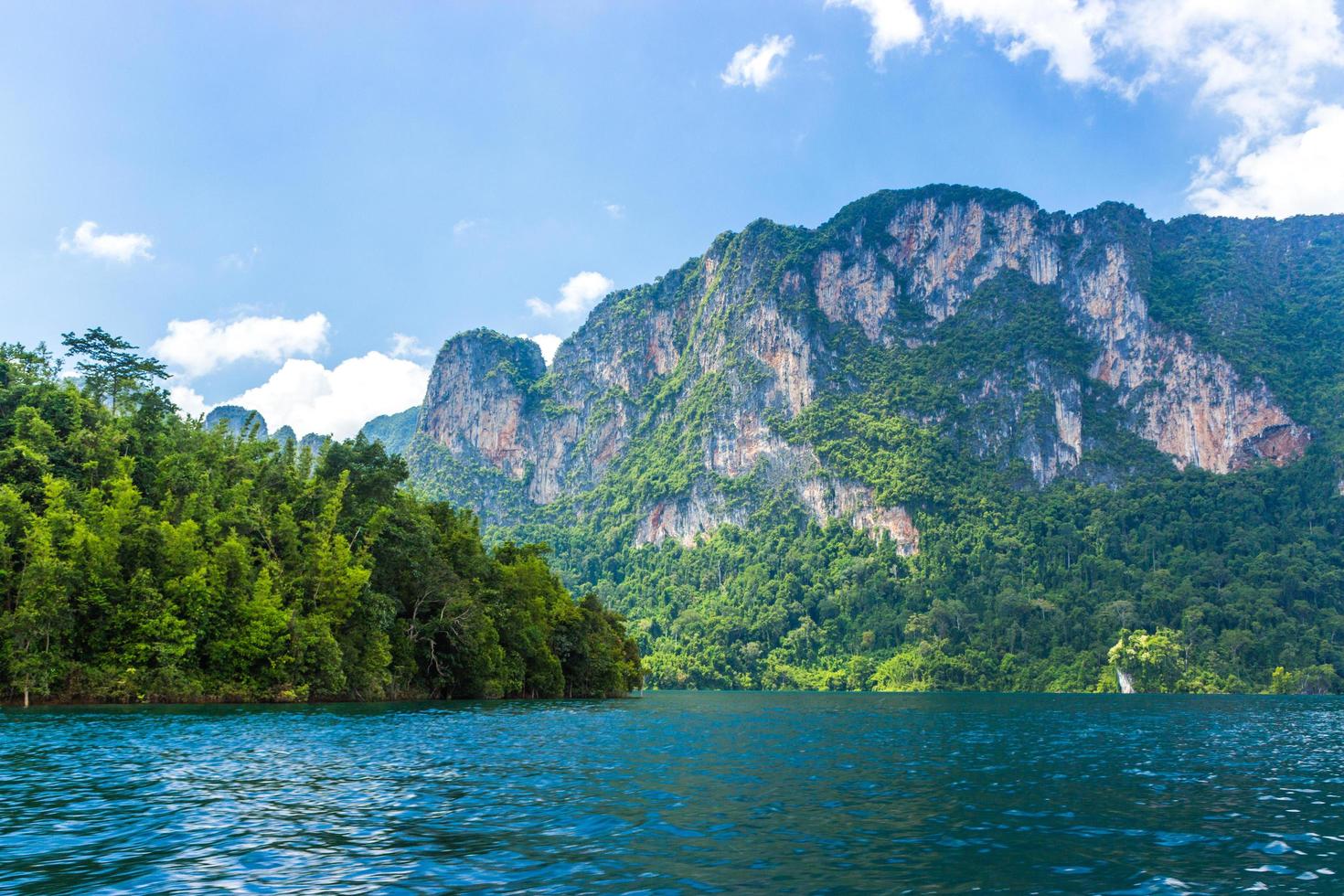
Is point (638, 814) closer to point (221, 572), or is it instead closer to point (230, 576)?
point (221, 572)

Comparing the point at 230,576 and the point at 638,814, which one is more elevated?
the point at 230,576

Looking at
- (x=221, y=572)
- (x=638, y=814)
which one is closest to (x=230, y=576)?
(x=221, y=572)

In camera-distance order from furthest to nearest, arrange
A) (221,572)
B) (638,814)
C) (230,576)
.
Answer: (230,576) < (221,572) < (638,814)

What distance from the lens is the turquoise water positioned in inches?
508

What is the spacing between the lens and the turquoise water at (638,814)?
12.9 meters

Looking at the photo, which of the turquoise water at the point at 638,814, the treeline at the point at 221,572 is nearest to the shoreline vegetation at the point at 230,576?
the treeline at the point at 221,572

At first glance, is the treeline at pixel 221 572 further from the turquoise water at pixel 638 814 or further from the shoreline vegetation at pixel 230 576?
the turquoise water at pixel 638 814

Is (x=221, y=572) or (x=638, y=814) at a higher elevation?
(x=221, y=572)

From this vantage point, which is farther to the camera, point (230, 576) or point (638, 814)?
point (230, 576)

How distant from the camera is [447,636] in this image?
71.0 meters

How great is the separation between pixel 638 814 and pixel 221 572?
43805mm

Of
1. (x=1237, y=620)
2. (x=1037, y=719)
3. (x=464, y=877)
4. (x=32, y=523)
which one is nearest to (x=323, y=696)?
(x=32, y=523)

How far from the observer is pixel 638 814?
18703 millimetres

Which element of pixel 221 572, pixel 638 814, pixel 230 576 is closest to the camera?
pixel 638 814
